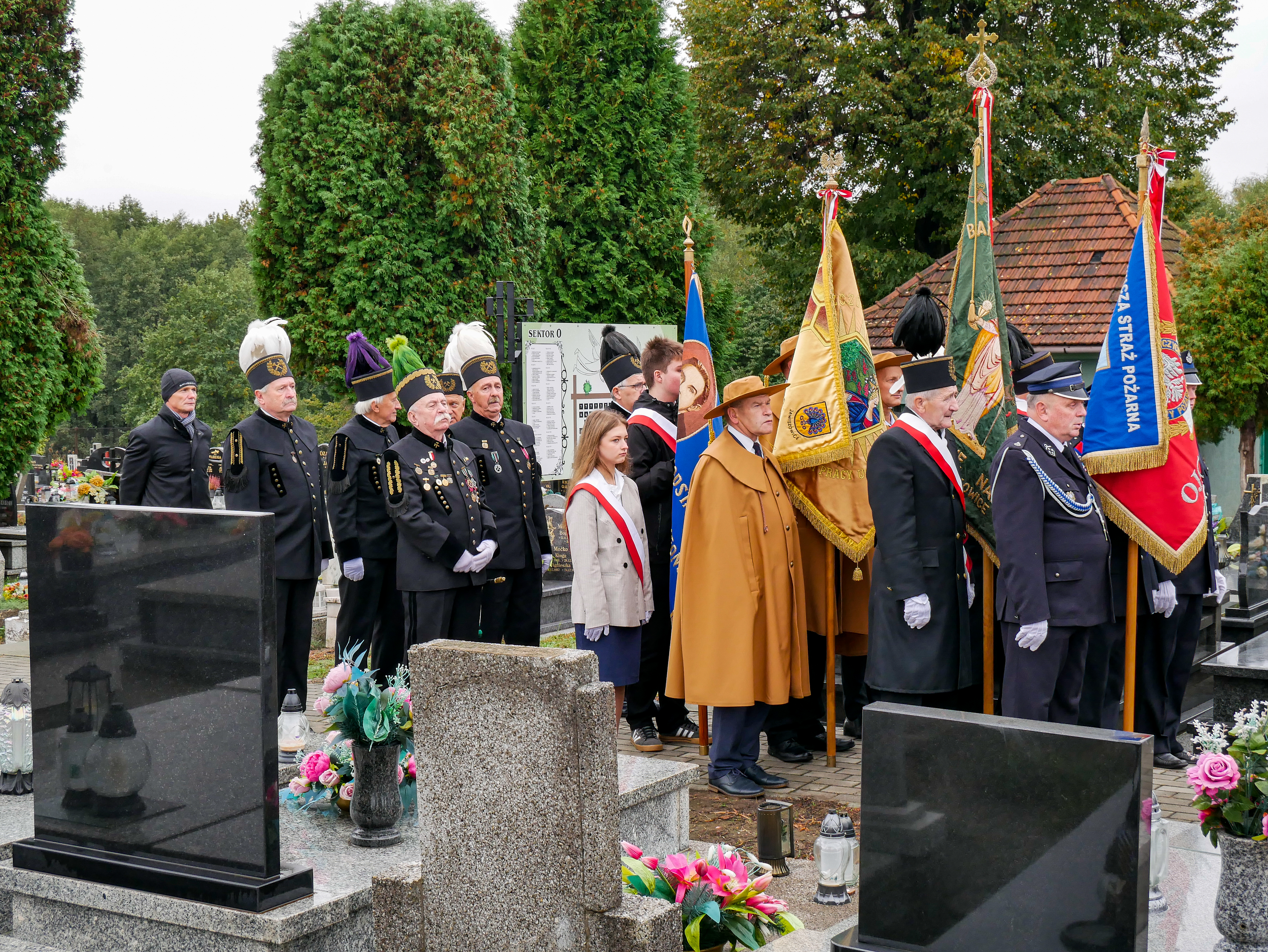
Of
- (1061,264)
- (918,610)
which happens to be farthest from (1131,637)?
(1061,264)

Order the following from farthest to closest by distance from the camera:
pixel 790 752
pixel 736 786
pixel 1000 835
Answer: pixel 790 752, pixel 736 786, pixel 1000 835

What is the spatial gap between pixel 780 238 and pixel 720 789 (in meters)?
17.3

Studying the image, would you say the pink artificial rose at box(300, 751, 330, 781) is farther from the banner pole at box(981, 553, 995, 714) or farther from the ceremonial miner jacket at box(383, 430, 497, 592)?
the banner pole at box(981, 553, 995, 714)

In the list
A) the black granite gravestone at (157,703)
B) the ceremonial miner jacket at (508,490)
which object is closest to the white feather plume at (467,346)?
the ceremonial miner jacket at (508,490)

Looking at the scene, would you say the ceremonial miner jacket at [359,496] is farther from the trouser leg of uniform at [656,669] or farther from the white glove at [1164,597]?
the white glove at [1164,597]

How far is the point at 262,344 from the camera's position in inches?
279

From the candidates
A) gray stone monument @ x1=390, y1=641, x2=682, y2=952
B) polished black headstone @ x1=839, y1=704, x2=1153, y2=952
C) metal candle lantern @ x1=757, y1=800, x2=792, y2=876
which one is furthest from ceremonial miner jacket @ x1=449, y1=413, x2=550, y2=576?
polished black headstone @ x1=839, y1=704, x2=1153, y2=952

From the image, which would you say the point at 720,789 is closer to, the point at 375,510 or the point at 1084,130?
the point at 375,510

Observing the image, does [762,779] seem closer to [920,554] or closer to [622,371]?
[920,554]

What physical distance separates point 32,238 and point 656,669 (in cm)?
1036

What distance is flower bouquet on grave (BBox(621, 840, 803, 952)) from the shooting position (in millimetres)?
3680

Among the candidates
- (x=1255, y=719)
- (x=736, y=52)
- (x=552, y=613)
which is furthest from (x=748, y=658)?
(x=736, y=52)

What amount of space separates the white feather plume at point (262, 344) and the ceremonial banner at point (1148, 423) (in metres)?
4.43

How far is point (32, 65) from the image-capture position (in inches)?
537
